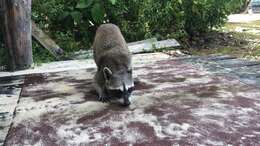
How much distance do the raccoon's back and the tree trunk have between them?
2.12 meters

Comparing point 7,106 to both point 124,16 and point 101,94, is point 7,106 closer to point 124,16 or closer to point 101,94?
point 101,94

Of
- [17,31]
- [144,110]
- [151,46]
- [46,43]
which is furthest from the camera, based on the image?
[151,46]

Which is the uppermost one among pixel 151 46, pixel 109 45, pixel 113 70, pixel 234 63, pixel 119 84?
pixel 109 45

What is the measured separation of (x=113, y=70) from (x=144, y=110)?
602 millimetres

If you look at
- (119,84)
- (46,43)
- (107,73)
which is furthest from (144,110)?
(46,43)

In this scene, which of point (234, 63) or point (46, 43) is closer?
point (234, 63)

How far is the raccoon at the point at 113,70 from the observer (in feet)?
15.3

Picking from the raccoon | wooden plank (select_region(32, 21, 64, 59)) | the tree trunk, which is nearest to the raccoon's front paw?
the raccoon

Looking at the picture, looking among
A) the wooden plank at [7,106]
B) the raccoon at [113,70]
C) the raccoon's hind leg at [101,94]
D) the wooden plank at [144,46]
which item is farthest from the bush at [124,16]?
the raccoon's hind leg at [101,94]

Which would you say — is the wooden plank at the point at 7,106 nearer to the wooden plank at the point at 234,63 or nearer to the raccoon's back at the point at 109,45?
the raccoon's back at the point at 109,45

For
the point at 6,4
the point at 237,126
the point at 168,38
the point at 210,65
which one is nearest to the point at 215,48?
the point at 168,38

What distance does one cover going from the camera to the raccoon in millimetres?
4656

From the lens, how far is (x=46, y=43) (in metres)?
8.63

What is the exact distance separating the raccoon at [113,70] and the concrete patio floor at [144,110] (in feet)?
0.49
